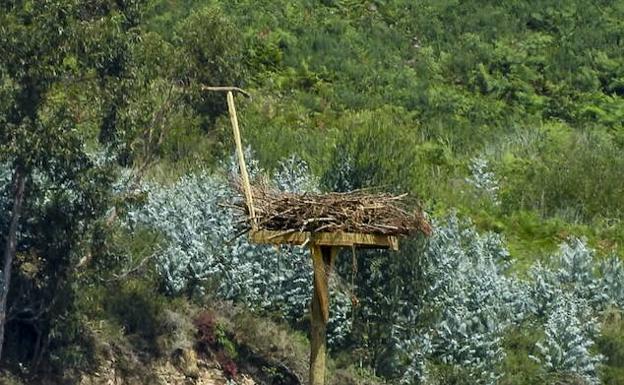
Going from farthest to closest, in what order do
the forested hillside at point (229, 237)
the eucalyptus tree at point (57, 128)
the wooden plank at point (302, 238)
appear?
the forested hillside at point (229, 237), the eucalyptus tree at point (57, 128), the wooden plank at point (302, 238)

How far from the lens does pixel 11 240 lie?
23438 millimetres

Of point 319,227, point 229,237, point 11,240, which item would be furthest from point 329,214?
point 229,237

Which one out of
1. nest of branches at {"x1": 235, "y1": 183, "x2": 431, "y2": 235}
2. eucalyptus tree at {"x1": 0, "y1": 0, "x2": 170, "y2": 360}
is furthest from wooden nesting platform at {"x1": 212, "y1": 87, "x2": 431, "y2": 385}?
eucalyptus tree at {"x1": 0, "y1": 0, "x2": 170, "y2": 360}

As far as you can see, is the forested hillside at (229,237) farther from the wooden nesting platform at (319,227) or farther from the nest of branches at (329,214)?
the wooden nesting platform at (319,227)

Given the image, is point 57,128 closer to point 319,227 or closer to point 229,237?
point 229,237

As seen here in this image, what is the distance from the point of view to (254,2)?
45.8 m

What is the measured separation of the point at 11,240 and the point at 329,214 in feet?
22.3

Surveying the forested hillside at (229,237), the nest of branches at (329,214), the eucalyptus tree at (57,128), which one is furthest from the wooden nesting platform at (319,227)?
the eucalyptus tree at (57,128)

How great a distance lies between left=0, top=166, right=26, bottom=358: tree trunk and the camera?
919 inches

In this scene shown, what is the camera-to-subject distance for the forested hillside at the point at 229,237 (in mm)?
23734

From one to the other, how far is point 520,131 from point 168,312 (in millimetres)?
15907

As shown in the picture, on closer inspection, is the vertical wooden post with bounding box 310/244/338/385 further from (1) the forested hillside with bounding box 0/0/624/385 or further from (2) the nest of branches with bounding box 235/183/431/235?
(1) the forested hillside with bounding box 0/0/624/385

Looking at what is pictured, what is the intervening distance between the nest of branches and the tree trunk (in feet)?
17.7

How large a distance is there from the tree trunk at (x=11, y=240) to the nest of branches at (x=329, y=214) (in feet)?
17.7
